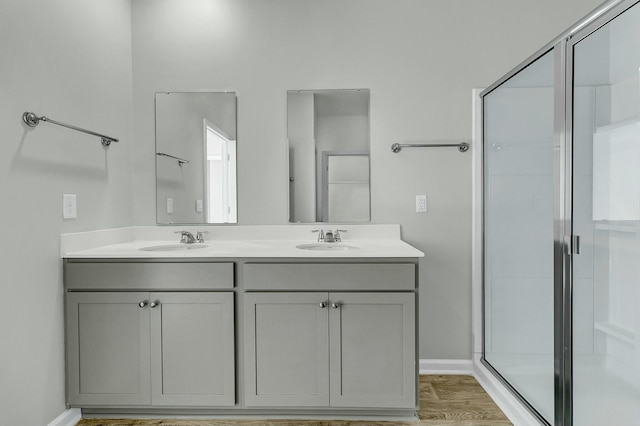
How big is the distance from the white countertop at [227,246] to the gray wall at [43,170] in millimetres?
91

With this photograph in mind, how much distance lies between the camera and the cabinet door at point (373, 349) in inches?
72.3

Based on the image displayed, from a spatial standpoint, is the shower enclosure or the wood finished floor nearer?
the shower enclosure

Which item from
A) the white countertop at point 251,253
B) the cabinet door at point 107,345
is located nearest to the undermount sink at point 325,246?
the white countertop at point 251,253

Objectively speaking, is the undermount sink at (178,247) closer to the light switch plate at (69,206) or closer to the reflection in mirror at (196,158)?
the reflection in mirror at (196,158)

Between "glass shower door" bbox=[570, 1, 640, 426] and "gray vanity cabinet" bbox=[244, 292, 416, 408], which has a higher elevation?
"glass shower door" bbox=[570, 1, 640, 426]

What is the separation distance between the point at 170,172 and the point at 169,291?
92cm

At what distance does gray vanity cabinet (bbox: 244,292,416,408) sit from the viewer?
6.04 ft

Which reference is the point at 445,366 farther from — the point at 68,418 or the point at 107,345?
the point at 68,418

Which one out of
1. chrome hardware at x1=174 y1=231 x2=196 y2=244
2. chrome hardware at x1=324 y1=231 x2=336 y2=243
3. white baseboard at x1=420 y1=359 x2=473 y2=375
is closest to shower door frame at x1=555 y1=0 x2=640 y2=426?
white baseboard at x1=420 y1=359 x2=473 y2=375

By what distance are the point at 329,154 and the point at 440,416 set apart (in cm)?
156

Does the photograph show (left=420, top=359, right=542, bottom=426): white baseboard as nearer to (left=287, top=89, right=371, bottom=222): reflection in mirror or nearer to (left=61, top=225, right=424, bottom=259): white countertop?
(left=61, top=225, right=424, bottom=259): white countertop

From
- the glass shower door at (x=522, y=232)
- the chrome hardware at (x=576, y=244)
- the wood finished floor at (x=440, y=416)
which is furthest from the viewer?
the wood finished floor at (x=440, y=416)

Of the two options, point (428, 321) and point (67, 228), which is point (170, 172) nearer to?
point (67, 228)

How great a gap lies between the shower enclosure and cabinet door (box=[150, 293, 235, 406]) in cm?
141
